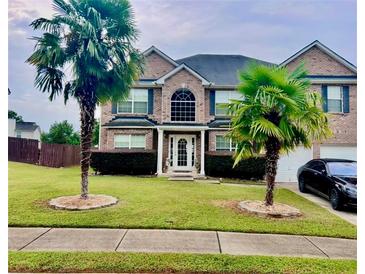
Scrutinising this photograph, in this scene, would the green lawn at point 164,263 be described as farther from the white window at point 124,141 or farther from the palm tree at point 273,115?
the white window at point 124,141

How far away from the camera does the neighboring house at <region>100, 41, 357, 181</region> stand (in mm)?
15320

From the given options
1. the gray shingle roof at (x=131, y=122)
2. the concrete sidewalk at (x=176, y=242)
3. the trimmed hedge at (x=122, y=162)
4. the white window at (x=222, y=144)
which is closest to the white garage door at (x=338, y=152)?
the white window at (x=222, y=144)

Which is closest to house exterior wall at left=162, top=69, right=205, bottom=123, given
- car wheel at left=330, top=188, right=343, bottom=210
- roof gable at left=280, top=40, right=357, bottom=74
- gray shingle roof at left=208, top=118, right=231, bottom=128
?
gray shingle roof at left=208, top=118, right=231, bottom=128

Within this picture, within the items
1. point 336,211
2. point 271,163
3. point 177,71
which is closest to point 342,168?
point 336,211

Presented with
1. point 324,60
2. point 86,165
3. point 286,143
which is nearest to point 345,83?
point 324,60

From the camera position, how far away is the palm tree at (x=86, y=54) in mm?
7410

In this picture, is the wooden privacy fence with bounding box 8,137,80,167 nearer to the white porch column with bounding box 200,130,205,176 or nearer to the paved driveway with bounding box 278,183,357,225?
the white porch column with bounding box 200,130,205,176

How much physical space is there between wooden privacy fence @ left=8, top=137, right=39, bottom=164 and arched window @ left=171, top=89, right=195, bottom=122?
423 inches

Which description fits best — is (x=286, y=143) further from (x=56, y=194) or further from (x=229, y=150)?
(x=229, y=150)

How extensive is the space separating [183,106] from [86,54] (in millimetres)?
9273

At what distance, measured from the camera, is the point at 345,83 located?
15500mm

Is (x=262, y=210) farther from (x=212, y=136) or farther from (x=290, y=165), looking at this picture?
(x=212, y=136)

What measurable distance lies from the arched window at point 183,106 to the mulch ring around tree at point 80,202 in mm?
8828

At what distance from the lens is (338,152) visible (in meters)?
15.1
